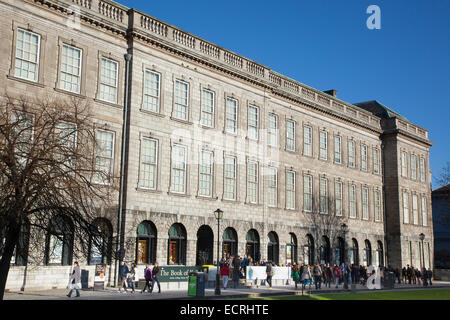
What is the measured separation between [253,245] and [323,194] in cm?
1138

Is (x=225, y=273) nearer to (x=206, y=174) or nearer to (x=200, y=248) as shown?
(x=200, y=248)

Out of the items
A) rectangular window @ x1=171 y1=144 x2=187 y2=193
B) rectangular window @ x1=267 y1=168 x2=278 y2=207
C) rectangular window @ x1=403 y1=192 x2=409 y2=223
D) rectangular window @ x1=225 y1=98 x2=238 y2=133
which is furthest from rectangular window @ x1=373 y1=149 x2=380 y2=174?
rectangular window @ x1=171 y1=144 x2=187 y2=193

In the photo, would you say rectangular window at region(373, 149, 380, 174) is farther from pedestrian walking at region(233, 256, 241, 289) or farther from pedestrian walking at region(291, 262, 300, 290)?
pedestrian walking at region(233, 256, 241, 289)

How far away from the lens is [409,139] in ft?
205

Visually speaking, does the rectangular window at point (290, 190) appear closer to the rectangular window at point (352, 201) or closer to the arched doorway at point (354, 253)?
the rectangular window at point (352, 201)

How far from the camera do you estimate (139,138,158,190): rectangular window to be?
3400 cm

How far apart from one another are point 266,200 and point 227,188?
4358 mm

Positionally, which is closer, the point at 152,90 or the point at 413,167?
the point at 152,90

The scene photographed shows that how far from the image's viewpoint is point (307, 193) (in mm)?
48219


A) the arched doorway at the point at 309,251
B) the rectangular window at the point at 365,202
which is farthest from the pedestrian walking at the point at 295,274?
the rectangular window at the point at 365,202

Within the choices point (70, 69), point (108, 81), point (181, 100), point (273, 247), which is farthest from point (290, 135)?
point (70, 69)

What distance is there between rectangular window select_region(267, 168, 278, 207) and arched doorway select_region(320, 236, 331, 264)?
24.9 ft
